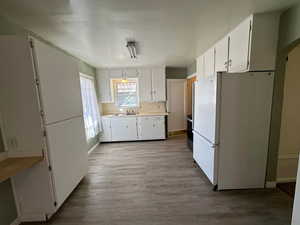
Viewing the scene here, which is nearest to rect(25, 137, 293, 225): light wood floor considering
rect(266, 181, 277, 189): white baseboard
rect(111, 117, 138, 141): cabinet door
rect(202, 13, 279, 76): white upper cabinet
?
rect(266, 181, 277, 189): white baseboard

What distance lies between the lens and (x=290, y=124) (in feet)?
7.54

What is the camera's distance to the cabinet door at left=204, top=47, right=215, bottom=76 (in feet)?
9.10

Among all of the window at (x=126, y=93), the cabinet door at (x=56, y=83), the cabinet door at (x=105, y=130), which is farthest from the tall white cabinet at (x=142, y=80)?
the cabinet door at (x=56, y=83)

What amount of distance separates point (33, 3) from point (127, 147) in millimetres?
3525

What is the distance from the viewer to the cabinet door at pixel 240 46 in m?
1.85

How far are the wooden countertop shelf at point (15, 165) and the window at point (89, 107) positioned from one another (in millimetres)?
1939

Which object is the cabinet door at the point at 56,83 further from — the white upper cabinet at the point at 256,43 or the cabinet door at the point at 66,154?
the white upper cabinet at the point at 256,43

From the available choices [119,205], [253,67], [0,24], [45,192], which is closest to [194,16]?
[253,67]

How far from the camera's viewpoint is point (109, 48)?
271 cm

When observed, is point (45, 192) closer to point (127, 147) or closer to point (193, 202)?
point (193, 202)

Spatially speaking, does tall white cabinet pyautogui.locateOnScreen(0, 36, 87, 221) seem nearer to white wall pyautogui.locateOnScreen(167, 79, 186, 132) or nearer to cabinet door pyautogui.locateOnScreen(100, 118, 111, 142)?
cabinet door pyautogui.locateOnScreen(100, 118, 111, 142)

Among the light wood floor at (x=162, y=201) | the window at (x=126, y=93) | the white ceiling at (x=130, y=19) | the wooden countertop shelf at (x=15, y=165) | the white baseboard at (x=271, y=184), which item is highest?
the white ceiling at (x=130, y=19)

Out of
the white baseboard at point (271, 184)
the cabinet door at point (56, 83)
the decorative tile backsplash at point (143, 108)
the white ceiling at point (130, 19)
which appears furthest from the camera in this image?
the decorative tile backsplash at point (143, 108)

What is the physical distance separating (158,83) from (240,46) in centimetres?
288
